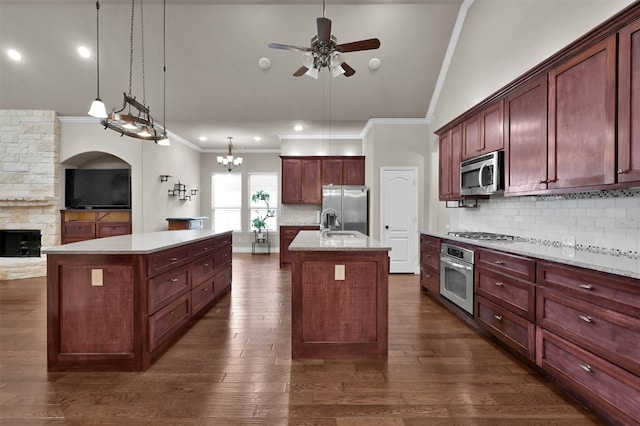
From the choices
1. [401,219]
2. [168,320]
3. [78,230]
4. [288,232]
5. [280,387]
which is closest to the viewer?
[280,387]

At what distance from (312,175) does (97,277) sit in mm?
5241

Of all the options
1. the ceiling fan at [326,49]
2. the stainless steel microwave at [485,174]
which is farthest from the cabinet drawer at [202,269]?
the stainless steel microwave at [485,174]

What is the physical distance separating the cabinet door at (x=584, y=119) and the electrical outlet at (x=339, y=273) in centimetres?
190

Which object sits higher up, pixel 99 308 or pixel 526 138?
pixel 526 138

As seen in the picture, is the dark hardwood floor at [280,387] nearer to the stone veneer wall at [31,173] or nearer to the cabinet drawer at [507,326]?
the cabinet drawer at [507,326]

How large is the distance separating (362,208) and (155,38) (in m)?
4.52

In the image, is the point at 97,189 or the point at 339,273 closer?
the point at 339,273

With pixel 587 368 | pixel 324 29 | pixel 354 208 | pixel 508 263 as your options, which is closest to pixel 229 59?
pixel 324 29

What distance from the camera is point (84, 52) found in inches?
198

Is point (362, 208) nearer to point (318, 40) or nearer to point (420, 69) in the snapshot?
point (420, 69)

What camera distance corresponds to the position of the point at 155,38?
15.6 feet

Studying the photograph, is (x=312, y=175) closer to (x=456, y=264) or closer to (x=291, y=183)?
(x=291, y=183)

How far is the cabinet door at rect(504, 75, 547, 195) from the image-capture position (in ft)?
8.95

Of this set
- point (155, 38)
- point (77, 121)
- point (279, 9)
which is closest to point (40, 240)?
point (77, 121)
